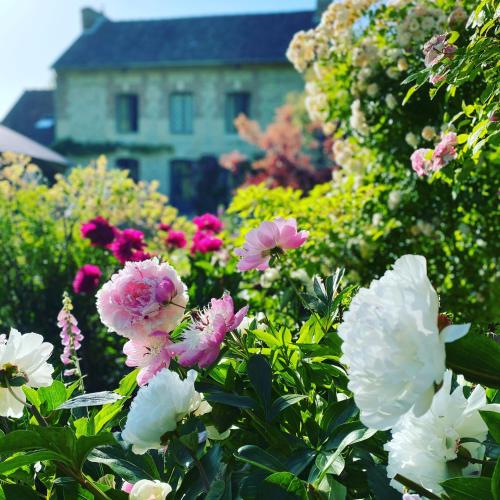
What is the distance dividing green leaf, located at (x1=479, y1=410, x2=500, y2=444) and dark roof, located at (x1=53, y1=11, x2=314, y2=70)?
73.2 feet

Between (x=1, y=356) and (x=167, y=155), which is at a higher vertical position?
(x=1, y=356)

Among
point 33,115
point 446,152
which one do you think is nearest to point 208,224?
point 446,152

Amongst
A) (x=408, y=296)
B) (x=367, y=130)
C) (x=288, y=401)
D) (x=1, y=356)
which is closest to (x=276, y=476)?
(x=288, y=401)

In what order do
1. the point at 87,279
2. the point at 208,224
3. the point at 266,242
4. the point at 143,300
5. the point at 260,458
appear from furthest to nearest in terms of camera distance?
1. the point at 208,224
2. the point at 87,279
3. the point at 266,242
4. the point at 143,300
5. the point at 260,458

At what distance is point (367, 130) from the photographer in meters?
4.47

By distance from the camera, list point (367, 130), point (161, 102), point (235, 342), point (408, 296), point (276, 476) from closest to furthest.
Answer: point (408, 296), point (276, 476), point (235, 342), point (367, 130), point (161, 102)

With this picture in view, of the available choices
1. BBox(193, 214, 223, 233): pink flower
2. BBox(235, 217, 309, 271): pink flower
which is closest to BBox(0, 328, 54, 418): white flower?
BBox(235, 217, 309, 271): pink flower

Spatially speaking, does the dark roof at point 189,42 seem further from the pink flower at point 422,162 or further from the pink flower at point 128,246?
the pink flower at point 422,162

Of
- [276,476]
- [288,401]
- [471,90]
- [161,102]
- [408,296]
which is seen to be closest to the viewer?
[408,296]

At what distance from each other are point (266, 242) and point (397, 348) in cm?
83

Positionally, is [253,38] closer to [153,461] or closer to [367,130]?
[367,130]

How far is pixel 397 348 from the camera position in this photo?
2.51 ft

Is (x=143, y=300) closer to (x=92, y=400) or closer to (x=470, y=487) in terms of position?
(x=92, y=400)

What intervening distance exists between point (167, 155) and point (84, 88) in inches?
145
